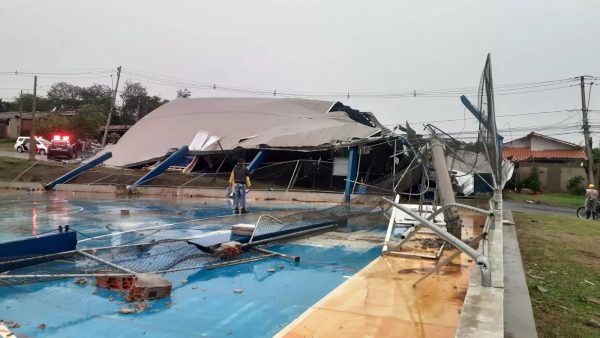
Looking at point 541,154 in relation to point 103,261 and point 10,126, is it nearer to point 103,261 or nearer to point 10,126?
point 103,261

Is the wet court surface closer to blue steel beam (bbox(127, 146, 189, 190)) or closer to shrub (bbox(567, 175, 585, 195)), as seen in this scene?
blue steel beam (bbox(127, 146, 189, 190))

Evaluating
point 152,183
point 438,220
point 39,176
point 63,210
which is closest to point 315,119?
point 152,183

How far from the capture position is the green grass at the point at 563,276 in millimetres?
5000

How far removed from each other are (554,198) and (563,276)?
26.8m

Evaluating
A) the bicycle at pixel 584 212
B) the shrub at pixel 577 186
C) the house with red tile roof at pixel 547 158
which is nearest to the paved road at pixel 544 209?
the bicycle at pixel 584 212

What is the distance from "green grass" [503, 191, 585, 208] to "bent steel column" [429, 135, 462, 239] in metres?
21.5

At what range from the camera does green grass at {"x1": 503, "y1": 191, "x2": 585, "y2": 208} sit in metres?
28.0

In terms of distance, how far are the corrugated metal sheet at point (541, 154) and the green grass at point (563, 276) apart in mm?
27852

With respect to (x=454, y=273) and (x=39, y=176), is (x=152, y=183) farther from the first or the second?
(x=454, y=273)

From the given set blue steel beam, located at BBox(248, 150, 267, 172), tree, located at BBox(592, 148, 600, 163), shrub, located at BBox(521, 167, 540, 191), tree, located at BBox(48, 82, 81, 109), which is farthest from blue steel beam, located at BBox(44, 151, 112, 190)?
tree, located at BBox(48, 82, 81, 109)

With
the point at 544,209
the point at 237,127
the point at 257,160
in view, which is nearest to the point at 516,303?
the point at 257,160

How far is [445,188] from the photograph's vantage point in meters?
8.24

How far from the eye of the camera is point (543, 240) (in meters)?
9.97

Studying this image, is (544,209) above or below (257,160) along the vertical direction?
below
